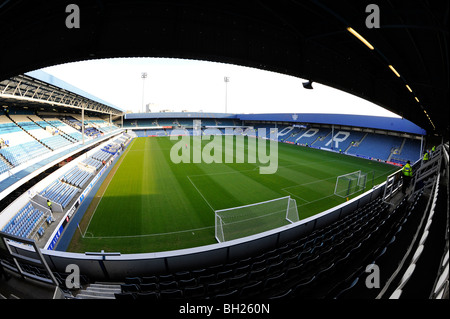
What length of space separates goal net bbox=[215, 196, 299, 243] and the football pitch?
482 millimetres

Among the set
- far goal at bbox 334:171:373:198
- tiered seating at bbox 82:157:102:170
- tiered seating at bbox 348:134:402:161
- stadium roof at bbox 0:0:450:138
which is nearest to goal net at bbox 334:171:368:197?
far goal at bbox 334:171:373:198

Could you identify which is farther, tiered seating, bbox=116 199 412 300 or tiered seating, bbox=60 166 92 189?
tiered seating, bbox=60 166 92 189

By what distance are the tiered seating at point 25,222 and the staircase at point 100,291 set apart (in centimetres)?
517

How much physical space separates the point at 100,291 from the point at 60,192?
33.6 ft

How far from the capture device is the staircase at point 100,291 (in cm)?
527

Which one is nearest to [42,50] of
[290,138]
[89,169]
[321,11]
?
[321,11]

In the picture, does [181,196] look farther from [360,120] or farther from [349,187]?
[360,120]

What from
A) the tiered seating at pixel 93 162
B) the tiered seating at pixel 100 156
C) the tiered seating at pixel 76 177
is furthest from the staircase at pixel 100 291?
the tiered seating at pixel 100 156

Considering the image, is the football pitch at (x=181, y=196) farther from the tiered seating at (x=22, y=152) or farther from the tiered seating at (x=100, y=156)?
the tiered seating at (x=22, y=152)

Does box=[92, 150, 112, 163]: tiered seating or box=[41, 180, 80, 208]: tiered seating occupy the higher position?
box=[92, 150, 112, 163]: tiered seating

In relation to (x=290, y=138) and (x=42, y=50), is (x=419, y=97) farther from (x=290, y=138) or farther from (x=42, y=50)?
(x=290, y=138)

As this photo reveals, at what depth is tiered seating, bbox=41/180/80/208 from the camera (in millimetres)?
11539

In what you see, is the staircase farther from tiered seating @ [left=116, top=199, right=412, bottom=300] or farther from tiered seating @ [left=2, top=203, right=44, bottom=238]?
tiered seating @ [left=2, top=203, right=44, bottom=238]

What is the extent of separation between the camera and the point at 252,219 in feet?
33.4
